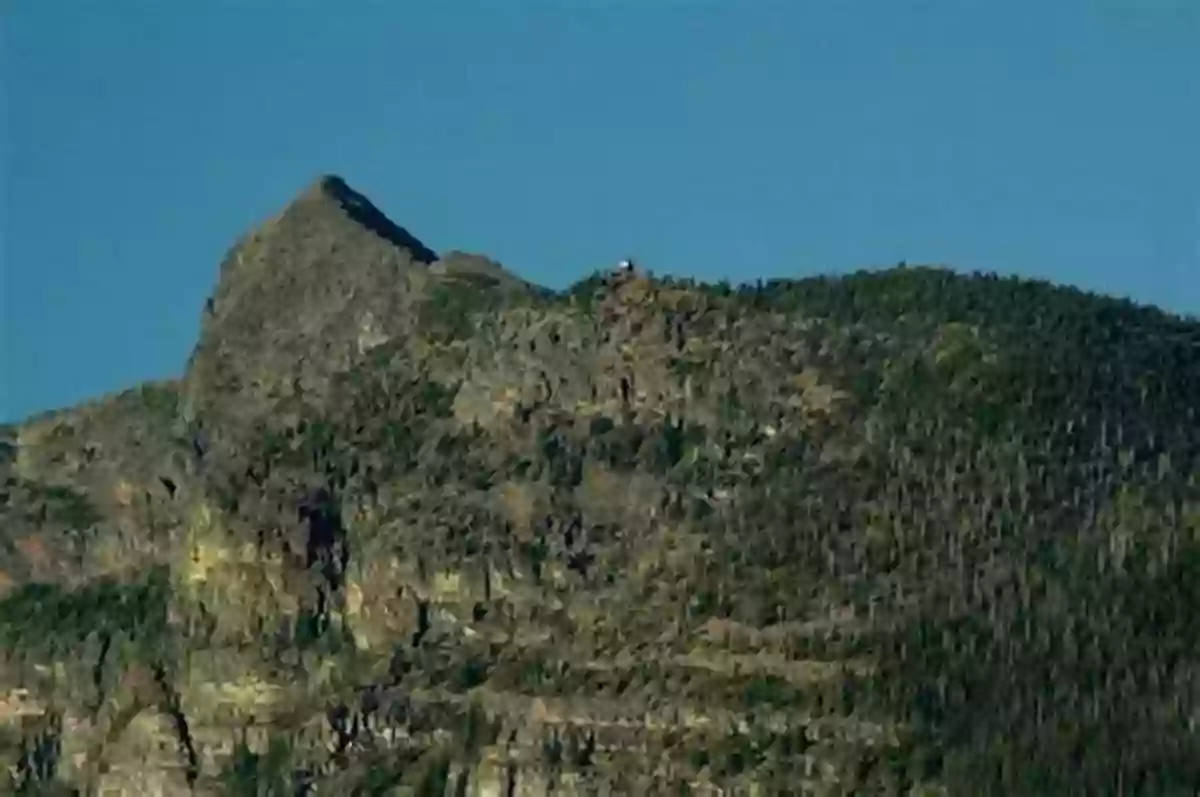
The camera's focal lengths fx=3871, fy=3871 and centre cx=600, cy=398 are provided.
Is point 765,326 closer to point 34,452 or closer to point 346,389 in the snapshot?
point 346,389

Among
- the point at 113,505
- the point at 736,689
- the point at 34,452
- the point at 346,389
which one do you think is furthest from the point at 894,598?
the point at 34,452

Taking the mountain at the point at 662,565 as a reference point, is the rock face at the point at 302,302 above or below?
above

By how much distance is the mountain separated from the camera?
10394cm

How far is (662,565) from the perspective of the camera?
369 feet

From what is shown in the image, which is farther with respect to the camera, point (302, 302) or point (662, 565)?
point (302, 302)

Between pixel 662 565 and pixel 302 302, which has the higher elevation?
pixel 302 302

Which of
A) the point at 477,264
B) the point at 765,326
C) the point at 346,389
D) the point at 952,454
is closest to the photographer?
the point at 952,454

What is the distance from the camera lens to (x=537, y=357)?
12481 centimetres

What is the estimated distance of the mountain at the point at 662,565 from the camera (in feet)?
341

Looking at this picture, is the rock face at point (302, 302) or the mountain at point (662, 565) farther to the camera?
the rock face at point (302, 302)

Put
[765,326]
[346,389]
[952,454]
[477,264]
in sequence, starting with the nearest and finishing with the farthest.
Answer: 1. [952,454]
2. [765,326]
3. [346,389]
4. [477,264]

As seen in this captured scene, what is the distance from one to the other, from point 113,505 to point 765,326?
27450mm

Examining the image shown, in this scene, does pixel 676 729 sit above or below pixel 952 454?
below

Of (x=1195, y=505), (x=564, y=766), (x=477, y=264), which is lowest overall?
(x=564, y=766)
